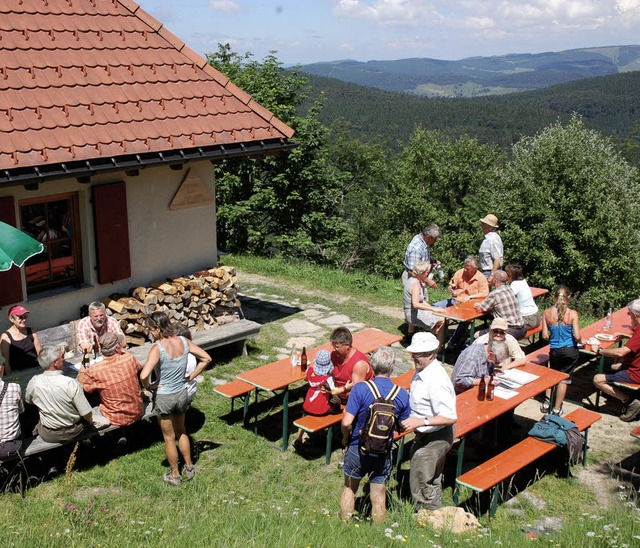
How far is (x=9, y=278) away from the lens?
7469 millimetres

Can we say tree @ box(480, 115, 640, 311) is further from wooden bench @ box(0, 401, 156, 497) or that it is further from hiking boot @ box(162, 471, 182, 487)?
wooden bench @ box(0, 401, 156, 497)

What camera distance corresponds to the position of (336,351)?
259 inches

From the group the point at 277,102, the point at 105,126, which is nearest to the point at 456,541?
the point at 105,126

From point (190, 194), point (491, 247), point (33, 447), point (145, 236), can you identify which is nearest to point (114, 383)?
point (33, 447)

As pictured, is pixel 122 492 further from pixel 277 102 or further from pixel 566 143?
pixel 566 143

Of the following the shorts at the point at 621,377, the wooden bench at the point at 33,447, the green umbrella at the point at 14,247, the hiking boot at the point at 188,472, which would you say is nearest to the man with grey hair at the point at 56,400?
the wooden bench at the point at 33,447

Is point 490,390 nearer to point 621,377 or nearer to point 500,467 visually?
point 500,467

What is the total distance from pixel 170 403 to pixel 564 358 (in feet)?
15.0

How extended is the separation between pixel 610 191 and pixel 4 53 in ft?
71.4

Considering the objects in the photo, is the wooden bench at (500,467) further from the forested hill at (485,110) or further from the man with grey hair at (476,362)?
the forested hill at (485,110)

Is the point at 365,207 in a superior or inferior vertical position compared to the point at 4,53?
inferior

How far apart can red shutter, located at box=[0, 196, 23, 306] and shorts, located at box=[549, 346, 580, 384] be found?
6044mm

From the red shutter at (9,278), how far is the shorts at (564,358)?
6044 mm

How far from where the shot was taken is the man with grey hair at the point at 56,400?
19.4ft
